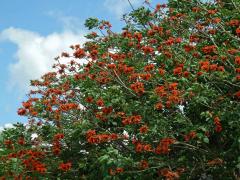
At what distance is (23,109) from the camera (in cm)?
914

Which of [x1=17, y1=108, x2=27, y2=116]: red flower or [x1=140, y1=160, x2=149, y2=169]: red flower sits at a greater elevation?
[x1=17, y1=108, x2=27, y2=116]: red flower

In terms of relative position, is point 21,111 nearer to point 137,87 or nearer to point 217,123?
point 137,87

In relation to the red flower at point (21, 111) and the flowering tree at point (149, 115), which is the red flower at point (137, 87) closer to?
the flowering tree at point (149, 115)

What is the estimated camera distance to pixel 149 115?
307 inches

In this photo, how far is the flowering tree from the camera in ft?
23.8

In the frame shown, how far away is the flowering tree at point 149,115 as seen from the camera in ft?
23.8

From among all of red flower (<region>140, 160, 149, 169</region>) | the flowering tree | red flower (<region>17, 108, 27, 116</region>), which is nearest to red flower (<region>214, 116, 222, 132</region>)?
the flowering tree

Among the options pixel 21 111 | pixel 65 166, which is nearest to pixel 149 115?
pixel 65 166

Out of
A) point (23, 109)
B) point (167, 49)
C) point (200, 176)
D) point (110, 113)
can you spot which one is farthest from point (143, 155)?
point (23, 109)

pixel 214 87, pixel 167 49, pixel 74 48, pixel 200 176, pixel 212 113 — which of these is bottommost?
pixel 200 176

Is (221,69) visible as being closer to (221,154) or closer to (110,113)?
(221,154)

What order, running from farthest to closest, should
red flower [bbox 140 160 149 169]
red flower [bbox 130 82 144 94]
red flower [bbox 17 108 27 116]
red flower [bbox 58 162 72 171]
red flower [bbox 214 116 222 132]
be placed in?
red flower [bbox 17 108 27 116]
red flower [bbox 58 162 72 171]
red flower [bbox 130 82 144 94]
red flower [bbox 140 160 149 169]
red flower [bbox 214 116 222 132]

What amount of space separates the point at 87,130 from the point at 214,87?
2.35 m

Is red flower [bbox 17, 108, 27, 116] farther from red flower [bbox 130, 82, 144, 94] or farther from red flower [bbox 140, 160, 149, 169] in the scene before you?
red flower [bbox 140, 160, 149, 169]
